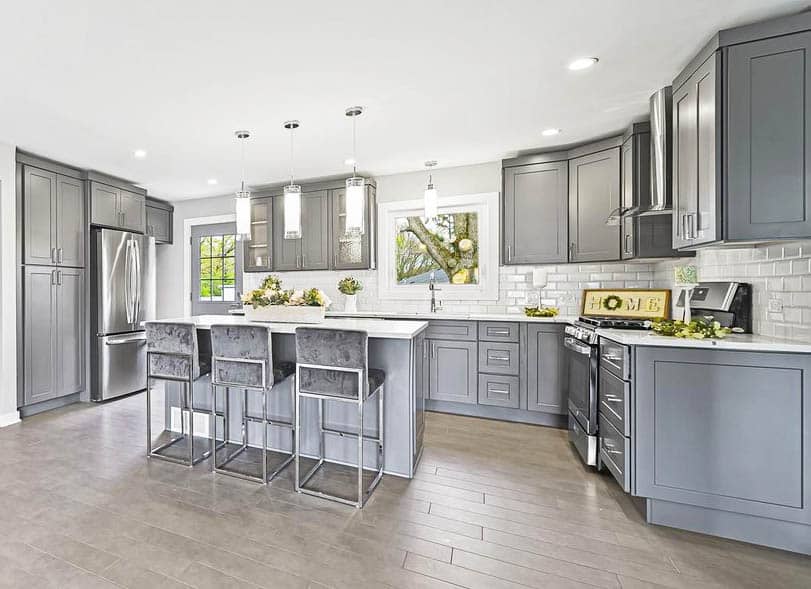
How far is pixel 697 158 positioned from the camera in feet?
7.38

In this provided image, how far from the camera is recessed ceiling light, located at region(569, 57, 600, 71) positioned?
7.59 ft

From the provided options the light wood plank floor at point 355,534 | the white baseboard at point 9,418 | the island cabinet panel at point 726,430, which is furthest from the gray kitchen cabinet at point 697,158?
the white baseboard at point 9,418

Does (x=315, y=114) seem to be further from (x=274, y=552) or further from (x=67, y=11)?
(x=274, y=552)

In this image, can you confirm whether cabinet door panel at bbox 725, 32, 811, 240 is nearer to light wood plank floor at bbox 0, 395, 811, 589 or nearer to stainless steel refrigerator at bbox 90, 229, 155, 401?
light wood plank floor at bbox 0, 395, 811, 589

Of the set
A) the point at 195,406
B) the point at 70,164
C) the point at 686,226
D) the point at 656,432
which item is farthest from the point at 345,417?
the point at 70,164

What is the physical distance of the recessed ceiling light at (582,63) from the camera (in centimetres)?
231

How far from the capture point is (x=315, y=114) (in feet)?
9.84

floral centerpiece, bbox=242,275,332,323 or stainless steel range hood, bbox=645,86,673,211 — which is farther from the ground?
stainless steel range hood, bbox=645,86,673,211

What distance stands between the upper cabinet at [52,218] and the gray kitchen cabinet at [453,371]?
3992 millimetres

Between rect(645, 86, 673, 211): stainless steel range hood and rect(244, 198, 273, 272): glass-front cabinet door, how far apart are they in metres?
4.15

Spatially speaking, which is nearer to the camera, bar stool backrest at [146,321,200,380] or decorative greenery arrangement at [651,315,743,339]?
decorative greenery arrangement at [651,315,743,339]

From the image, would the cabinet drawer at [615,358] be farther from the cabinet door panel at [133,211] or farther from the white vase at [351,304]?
the cabinet door panel at [133,211]

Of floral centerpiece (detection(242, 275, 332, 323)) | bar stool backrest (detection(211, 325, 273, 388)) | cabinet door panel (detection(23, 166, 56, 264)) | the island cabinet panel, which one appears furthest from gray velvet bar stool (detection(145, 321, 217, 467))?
the island cabinet panel

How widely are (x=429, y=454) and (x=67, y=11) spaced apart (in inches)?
130
